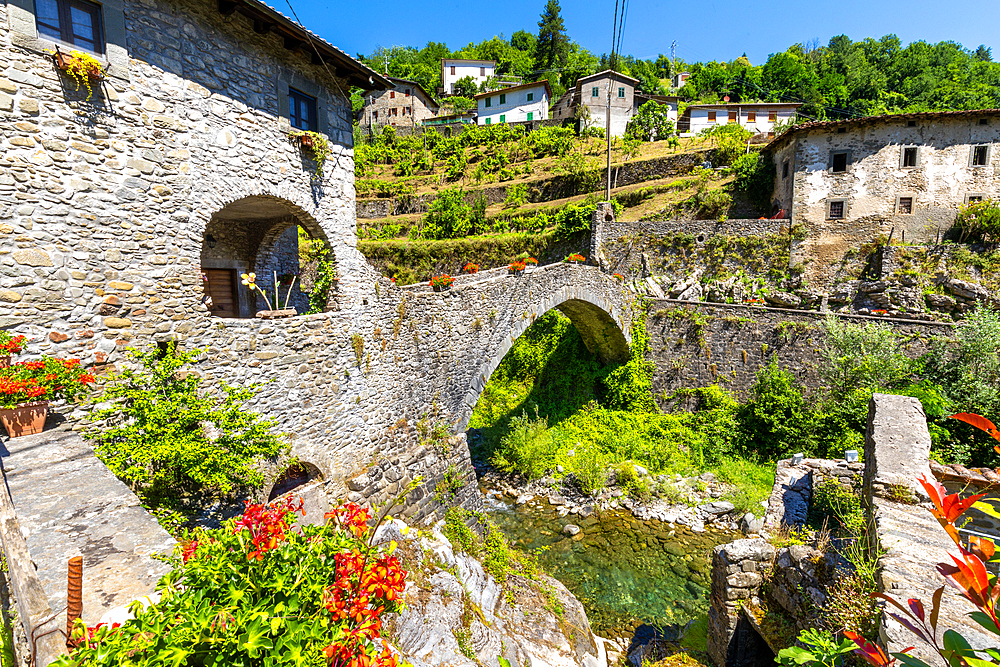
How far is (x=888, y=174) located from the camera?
19391 millimetres

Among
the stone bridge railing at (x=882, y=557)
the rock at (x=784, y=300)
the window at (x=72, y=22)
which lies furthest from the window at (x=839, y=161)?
the window at (x=72, y=22)

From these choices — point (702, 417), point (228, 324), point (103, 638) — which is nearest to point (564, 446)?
point (702, 417)

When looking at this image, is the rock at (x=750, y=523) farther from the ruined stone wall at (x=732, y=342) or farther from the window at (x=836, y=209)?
the window at (x=836, y=209)

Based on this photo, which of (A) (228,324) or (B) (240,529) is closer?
(B) (240,529)

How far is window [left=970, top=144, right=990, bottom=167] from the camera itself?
1858 centimetres

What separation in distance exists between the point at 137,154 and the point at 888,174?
83.2 ft

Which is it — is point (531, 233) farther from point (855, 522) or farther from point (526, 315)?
point (855, 522)

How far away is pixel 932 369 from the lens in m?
12.6

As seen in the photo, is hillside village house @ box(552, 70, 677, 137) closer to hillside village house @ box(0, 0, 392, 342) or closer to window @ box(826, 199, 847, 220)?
window @ box(826, 199, 847, 220)

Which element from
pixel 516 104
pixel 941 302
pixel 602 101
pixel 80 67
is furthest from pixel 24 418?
pixel 516 104

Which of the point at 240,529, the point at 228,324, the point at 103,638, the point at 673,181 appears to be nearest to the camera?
the point at 103,638

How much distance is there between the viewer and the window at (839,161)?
19.8 meters

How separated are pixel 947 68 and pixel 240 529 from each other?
228 ft

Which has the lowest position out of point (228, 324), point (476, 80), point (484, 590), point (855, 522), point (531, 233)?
point (484, 590)
